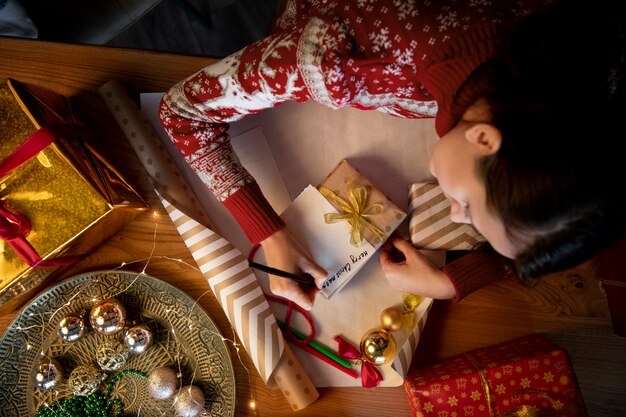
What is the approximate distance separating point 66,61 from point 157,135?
0.18 meters

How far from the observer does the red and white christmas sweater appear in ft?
1.73

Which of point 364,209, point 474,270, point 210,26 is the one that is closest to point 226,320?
point 364,209

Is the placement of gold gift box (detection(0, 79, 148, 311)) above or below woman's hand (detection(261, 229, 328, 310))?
above

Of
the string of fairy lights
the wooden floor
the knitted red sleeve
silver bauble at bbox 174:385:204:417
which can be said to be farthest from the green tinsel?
the wooden floor

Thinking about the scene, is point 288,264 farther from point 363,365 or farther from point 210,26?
point 210,26

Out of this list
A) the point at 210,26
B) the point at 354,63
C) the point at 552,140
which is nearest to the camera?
the point at 552,140

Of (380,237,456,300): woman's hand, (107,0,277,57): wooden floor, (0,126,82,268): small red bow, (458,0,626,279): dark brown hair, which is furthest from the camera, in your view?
(107,0,277,57): wooden floor

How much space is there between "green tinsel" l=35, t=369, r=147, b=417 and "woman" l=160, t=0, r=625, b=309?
1.35ft

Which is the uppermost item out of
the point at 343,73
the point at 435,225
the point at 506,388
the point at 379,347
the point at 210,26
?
the point at 210,26

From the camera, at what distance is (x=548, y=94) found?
45 cm

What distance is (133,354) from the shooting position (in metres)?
0.75

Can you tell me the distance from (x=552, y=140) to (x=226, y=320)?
567 millimetres

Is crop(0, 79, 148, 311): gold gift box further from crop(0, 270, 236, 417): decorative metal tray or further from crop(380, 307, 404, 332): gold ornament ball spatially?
crop(380, 307, 404, 332): gold ornament ball

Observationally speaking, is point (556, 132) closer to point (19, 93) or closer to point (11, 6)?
point (19, 93)
